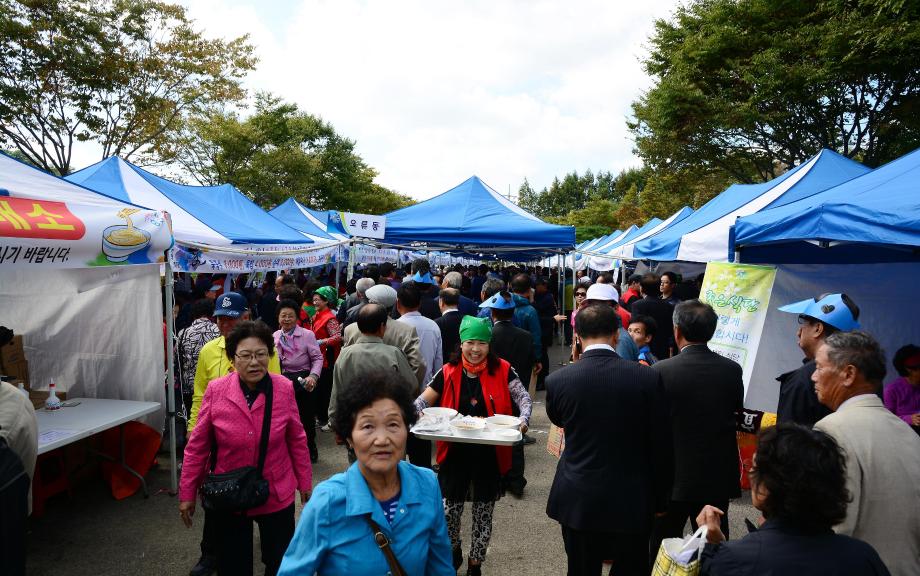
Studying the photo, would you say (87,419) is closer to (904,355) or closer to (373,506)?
(373,506)

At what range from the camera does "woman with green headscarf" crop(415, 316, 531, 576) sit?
324cm

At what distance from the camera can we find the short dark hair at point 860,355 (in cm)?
200

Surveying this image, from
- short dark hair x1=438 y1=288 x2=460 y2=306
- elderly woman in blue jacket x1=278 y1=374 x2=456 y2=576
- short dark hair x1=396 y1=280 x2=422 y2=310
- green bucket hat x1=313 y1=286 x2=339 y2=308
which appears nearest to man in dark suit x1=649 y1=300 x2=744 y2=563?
elderly woman in blue jacket x1=278 y1=374 x2=456 y2=576

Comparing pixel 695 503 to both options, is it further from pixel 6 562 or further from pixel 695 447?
pixel 6 562

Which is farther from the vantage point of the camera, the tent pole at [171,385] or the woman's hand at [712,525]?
the tent pole at [171,385]

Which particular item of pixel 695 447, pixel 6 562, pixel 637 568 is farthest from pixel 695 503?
pixel 6 562

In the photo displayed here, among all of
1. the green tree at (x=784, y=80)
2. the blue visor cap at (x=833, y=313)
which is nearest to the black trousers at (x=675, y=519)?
the blue visor cap at (x=833, y=313)

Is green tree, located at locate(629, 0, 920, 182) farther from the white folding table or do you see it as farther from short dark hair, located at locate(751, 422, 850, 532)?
the white folding table

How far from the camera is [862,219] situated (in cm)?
306

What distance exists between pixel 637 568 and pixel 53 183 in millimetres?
4629

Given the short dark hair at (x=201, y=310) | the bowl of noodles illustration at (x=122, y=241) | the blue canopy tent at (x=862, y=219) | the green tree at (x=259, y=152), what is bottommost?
the short dark hair at (x=201, y=310)

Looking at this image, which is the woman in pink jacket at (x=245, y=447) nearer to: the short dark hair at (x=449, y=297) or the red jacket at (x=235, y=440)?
the red jacket at (x=235, y=440)

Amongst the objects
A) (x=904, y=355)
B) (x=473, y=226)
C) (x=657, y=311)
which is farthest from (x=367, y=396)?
(x=473, y=226)

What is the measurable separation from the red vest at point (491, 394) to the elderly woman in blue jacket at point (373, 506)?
153 cm
